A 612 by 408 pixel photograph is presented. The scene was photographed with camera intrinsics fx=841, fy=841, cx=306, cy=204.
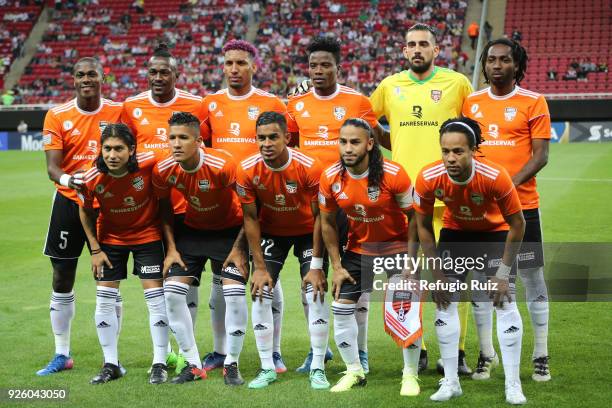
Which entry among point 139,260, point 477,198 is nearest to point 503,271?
point 477,198

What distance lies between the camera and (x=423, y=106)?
22.4ft

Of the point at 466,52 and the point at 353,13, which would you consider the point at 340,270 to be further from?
the point at 353,13

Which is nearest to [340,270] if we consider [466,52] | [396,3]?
[466,52]

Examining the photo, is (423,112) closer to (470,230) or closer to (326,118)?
(326,118)

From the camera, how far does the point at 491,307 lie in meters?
6.34

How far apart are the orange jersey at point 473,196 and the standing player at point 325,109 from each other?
116 cm


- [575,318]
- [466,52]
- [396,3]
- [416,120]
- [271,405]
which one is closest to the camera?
[271,405]

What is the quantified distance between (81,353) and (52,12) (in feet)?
125

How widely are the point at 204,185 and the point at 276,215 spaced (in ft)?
1.99

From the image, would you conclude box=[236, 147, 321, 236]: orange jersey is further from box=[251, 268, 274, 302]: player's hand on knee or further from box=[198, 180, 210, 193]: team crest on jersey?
box=[251, 268, 274, 302]: player's hand on knee

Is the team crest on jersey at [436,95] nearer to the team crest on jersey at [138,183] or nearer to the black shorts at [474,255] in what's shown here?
the black shorts at [474,255]

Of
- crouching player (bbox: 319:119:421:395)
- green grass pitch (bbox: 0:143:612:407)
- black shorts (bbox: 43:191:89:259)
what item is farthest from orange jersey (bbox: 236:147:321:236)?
black shorts (bbox: 43:191:89:259)

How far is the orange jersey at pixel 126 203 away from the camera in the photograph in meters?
6.48

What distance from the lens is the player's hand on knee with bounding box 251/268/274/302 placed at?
6.35 metres
